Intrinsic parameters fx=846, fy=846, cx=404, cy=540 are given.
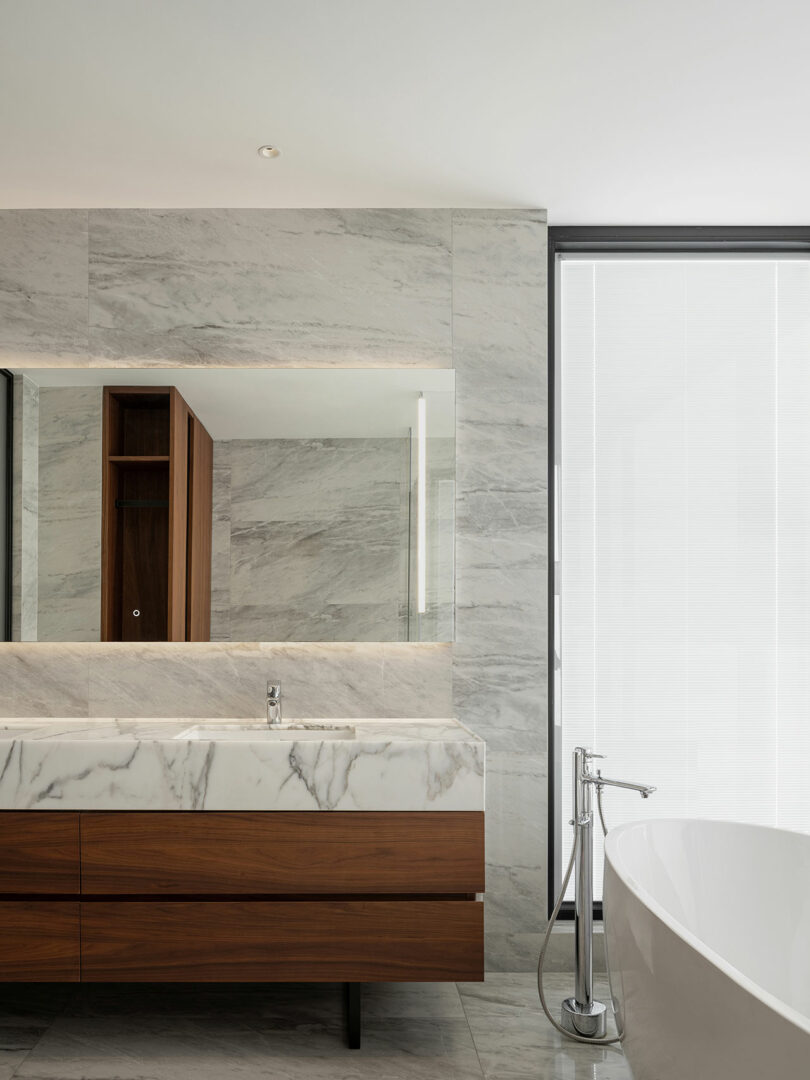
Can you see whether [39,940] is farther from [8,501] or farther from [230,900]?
[8,501]

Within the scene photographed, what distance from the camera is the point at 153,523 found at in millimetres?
2828

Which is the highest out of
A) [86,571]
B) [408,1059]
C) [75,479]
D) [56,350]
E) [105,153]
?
[105,153]

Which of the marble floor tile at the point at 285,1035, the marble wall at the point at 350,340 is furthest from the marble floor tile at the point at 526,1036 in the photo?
the marble wall at the point at 350,340

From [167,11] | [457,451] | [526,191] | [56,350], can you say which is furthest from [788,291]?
[56,350]

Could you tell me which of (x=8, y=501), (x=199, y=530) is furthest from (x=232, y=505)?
(x=8, y=501)

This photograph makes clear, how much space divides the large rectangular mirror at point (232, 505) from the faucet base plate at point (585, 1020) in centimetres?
116

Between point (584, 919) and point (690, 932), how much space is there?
553 millimetres

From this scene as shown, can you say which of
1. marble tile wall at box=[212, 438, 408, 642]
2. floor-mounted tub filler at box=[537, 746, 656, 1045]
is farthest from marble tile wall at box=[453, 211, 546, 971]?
floor-mounted tub filler at box=[537, 746, 656, 1045]

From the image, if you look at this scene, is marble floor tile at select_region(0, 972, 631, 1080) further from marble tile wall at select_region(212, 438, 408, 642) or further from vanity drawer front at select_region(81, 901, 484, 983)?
marble tile wall at select_region(212, 438, 408, 642)

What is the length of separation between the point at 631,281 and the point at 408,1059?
2.60 m

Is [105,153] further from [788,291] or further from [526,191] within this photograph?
[788,291]

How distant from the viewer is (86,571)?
2826 mm

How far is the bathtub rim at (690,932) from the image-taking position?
4.35 feet

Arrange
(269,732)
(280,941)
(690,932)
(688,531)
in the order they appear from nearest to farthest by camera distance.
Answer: (690,932)
(280,941)
(269,732)
(688,531)
